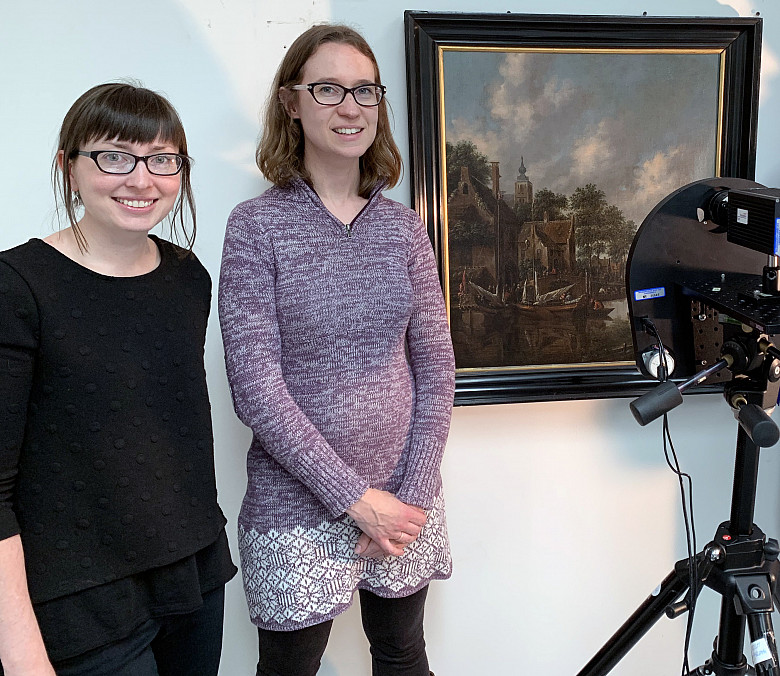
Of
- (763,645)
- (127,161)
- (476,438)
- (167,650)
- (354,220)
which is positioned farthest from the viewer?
(476,438)

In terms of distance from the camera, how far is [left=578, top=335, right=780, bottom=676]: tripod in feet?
3.97

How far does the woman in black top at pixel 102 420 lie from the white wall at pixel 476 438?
1.93 ft

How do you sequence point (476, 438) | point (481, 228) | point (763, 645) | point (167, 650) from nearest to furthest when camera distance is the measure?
point (167, 650), point (763, 645), point (481, 228), point (476, 438)

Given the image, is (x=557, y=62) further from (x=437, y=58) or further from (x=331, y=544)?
(x=331, y=544)

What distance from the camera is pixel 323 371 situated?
127cm

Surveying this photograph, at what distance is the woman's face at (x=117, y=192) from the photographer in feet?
3.15

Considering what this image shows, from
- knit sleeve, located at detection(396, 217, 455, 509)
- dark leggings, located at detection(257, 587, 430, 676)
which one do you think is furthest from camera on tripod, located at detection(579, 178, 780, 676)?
dark leggings, located at detection(257, 587, 430, 676)

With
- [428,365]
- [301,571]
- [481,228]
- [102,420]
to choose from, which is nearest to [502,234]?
[481,228]

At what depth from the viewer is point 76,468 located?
94 cm

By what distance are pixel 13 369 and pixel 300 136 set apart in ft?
2.34

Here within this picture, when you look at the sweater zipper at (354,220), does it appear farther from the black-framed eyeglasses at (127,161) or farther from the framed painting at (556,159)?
the black-framed eyeglasses at (127,161)

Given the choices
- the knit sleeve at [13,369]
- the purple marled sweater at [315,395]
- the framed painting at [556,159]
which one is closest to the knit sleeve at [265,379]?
the purple marled sweater at [315,395]

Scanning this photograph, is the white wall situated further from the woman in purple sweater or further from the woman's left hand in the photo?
the woman's left hand

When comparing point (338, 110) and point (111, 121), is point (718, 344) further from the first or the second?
point (111, 121)
